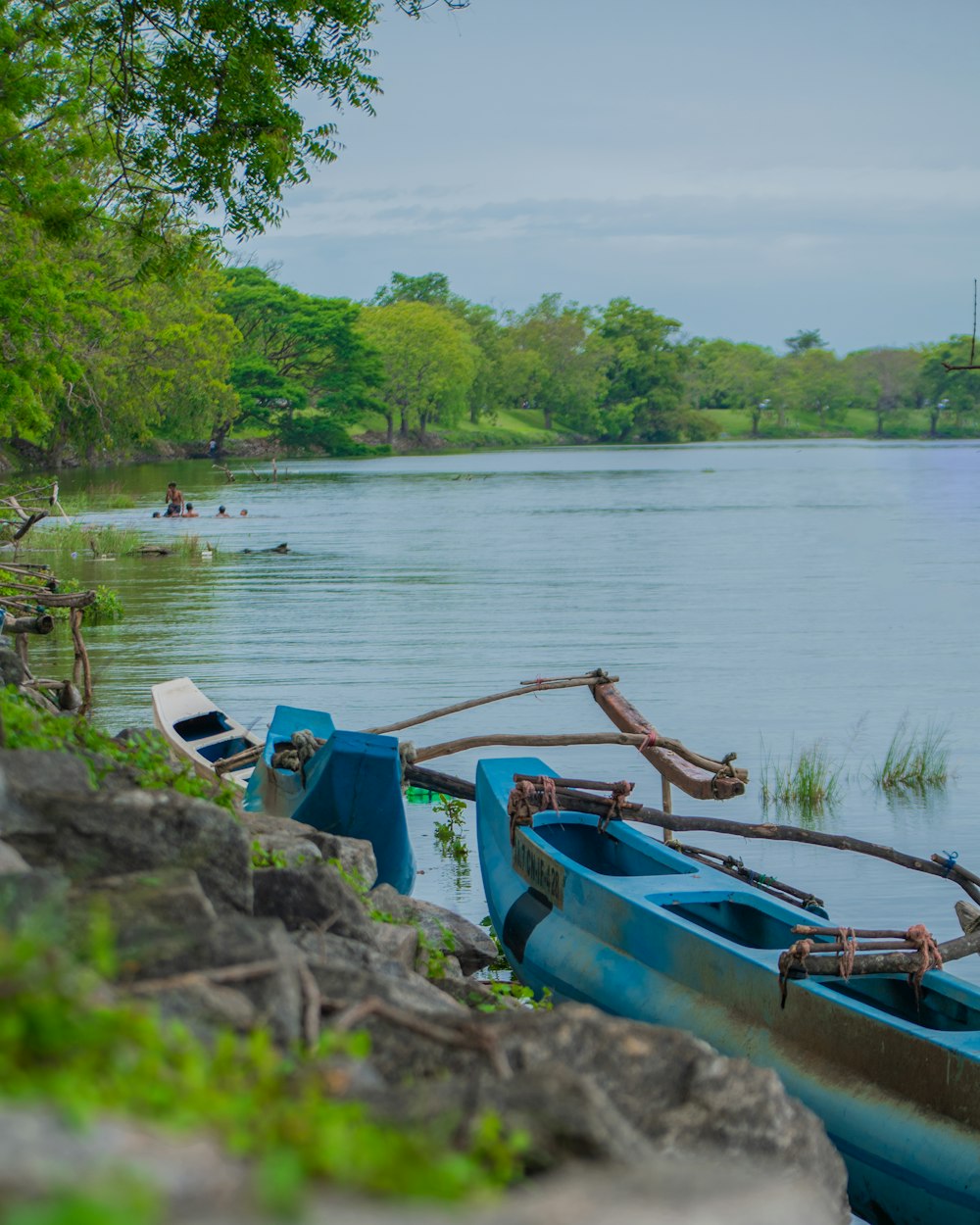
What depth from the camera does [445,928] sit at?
9.07 metres

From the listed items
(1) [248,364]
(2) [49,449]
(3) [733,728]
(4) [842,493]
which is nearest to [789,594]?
(3) [733,728]

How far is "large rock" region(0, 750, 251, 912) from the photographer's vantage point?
178 inches

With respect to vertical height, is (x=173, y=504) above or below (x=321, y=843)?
above

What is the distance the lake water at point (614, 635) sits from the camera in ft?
48.9

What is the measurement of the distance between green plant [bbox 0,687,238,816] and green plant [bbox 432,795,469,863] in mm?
5214

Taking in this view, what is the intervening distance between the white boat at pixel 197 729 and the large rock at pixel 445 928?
288 cm

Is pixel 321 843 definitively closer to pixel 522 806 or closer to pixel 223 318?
pixel 522 806

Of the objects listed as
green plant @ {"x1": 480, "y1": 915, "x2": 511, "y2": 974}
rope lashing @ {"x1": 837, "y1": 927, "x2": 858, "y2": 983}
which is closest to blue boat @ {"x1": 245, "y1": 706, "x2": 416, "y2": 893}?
green plant @ {"x1": 480, "y1": 915, "x2": 511, "y2": 974}

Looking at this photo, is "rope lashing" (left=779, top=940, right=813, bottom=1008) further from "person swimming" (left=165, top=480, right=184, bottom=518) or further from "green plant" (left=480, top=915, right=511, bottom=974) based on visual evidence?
"person swimming" (left=165, top=480, right=184, bottom=518)

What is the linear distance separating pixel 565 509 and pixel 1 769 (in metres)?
54.5

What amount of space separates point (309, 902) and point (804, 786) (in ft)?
33.6

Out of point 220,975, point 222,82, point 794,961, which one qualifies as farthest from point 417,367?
point 220,975

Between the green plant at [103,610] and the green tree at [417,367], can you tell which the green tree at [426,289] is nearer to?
the green tree at [417,367]

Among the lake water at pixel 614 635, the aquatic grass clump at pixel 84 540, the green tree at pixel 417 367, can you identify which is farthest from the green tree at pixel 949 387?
the aquatic grass clump at pixel 84 540
